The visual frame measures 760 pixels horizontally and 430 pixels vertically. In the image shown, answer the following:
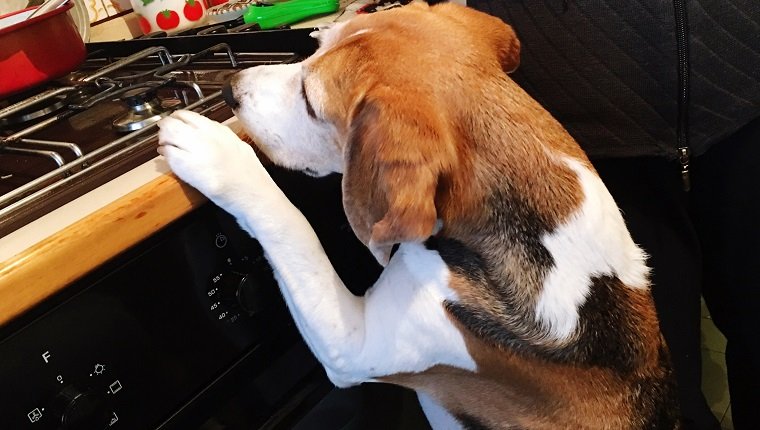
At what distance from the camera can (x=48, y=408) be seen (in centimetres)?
71

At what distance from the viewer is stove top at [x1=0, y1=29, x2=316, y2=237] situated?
0.78m

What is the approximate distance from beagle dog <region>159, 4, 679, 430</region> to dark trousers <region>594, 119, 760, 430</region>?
1.61 ft

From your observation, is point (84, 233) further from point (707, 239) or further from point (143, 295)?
point (707, 239)

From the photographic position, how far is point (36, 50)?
3.60ft

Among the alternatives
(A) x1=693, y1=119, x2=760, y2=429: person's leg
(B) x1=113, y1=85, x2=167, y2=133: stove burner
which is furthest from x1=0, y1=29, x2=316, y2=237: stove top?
(A) x1=693, y1=119, x2=760, y2=429: person's leg

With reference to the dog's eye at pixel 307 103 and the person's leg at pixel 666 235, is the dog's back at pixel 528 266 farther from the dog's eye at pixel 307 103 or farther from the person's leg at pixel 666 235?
the person's leg at pixel 666 235

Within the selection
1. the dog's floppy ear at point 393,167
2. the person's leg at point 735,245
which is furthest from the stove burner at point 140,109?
the person's leg at point 735,245

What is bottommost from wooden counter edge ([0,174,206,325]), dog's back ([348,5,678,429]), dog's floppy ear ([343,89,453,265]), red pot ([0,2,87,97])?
dog's back ([348,5,678,429])

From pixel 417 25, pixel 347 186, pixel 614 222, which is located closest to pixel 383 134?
pixel 347 186

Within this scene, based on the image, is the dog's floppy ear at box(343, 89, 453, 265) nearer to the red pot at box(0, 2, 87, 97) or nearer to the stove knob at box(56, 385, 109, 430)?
the stove knob at box(56, 385, 109, 430)

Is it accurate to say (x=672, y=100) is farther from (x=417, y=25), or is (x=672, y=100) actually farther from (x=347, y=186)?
(x=347, y=186)

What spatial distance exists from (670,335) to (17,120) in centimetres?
157

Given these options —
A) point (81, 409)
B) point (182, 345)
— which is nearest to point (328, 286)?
point (182, 345)

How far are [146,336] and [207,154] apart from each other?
→ 234 mm
